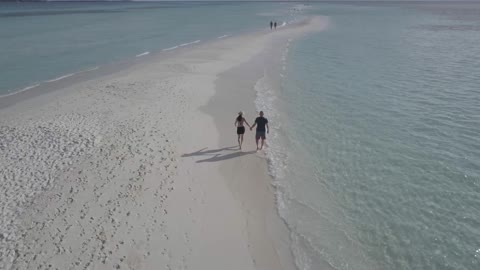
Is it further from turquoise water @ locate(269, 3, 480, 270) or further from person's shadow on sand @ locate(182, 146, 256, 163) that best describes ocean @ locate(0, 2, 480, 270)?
person's shadow on sand @ locate(182, 146, 256, 163)

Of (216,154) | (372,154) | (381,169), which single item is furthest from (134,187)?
(372,154)

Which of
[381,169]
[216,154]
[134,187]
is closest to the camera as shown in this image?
[134,187]

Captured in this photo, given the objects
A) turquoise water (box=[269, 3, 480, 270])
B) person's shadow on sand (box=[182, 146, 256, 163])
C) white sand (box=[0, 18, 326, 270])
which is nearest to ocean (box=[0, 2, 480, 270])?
turquoise water (box=[269, 3, 480, 270])

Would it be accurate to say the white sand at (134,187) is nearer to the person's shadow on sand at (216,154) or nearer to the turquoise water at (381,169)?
the person's shadow on sand at (216,154)

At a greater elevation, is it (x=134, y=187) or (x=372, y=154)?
(x=134, y=187)

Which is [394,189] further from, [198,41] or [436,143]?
[198,41]

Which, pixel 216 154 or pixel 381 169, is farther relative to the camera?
pixel 216 154

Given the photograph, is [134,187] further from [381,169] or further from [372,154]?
[372,154]
